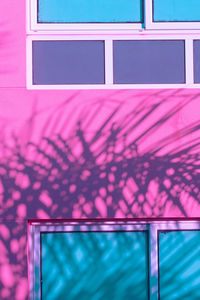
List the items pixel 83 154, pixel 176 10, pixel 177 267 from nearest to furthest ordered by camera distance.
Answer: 1. pixel 83 154
2. pixel 177 267
3. pixel 176 10

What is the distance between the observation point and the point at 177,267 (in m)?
4.45

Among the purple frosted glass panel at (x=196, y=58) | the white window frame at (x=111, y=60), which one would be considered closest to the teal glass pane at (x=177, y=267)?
the white window frame at (x=111, y=60)

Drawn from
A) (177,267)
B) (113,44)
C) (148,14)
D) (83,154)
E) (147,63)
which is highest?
(148,14)

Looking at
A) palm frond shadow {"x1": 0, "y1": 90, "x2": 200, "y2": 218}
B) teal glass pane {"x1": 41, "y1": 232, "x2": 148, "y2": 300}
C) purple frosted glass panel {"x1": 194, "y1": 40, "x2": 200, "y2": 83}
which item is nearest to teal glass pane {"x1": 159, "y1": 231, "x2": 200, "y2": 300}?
teal glass pane {"x1": 41, "y1": 232, "x2": 148, "y2": 300}

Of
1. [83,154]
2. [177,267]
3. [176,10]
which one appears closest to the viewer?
[83,154]

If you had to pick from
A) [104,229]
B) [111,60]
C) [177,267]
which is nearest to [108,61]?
[111,60]

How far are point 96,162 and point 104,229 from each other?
0.78 metres

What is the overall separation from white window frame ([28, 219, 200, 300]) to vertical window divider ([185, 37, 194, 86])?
1657 mm

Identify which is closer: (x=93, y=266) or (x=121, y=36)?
(x=93, y=266)

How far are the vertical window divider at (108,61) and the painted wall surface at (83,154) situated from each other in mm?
200

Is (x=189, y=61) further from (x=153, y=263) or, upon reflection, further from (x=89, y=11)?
(x=153, y=263)

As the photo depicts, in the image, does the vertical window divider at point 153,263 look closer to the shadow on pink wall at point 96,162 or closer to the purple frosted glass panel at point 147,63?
the shadow on pink wall at point 96,162

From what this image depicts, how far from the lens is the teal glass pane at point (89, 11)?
14.8 ft

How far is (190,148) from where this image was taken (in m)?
4.39
